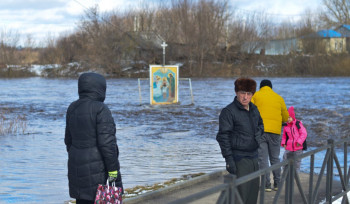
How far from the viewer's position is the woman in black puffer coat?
459 centimetres

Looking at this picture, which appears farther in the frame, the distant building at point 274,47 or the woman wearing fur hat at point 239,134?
the distant building at point 274,47

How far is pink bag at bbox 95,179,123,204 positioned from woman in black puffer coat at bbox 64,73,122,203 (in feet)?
0.27

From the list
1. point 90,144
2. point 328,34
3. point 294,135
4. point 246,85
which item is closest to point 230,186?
point 90,144

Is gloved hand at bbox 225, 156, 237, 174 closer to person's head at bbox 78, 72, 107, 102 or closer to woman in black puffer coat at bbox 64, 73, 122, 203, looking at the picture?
woman in black puffer coat at bbox 64, 73, 122, 203

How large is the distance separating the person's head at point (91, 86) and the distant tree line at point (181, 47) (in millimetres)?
61940

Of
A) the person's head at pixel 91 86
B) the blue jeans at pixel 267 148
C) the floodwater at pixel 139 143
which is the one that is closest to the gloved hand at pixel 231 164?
the person's head at pixel 91 86

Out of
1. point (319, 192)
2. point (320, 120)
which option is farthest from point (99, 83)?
point (320, 120)

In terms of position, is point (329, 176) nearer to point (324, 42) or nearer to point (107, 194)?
point (107, 194)

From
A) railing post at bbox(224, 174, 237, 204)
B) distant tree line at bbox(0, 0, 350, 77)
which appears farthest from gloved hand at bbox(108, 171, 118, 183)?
distant tree line at bbox(0, 0, 350, 77)

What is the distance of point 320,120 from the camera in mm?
19359

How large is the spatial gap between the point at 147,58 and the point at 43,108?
46030mm

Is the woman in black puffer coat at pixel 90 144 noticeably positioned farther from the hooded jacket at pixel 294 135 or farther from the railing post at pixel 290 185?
the hooded jacket at pixel 294 135

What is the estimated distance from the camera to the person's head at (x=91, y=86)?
184 inches

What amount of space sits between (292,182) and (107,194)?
5.78 feet
